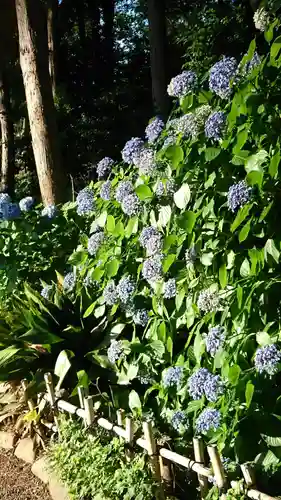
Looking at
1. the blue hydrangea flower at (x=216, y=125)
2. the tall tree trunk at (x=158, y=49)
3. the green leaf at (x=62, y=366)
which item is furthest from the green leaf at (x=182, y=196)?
the tall tree trunk at (x=158, y=49)

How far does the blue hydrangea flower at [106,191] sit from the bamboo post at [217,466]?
1560mm

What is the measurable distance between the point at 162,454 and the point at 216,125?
1399 millimetres

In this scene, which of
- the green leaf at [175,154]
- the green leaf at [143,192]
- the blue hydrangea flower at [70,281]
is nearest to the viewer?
the green leaf at [175,154]

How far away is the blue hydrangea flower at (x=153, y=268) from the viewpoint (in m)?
2.81

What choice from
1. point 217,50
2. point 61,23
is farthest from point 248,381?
point 61,23

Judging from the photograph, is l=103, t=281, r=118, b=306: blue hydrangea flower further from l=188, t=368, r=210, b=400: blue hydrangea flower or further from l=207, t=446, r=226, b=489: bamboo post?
l=207, t=446, r=226, b=489: bamboo post

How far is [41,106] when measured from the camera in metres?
6.12

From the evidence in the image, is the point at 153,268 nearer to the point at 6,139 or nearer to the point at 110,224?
the point at 110,224

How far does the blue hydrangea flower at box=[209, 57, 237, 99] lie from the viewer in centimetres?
259

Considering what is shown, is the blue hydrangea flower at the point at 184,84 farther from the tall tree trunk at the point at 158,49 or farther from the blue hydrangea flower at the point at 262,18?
the tall tree trunk at the point at 158,49

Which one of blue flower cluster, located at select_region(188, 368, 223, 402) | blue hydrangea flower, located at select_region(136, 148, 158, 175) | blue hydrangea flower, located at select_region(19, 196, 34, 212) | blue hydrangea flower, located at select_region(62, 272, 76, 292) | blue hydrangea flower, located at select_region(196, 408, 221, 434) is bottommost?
blue hydrangea flower, located at select_region(196, 408, 221, 434)

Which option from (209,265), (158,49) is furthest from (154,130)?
(158,49)

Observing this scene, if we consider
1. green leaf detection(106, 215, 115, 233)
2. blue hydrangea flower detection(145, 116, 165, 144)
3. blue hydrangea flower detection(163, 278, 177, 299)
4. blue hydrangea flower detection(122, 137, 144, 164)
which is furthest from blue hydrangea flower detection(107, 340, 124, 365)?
blue hydrangea flower detection(145, 116, 165, 144)

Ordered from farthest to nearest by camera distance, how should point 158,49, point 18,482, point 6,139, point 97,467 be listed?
1. point 6,139
2. point 158,49
3. point 18,482
4. point 97,467
